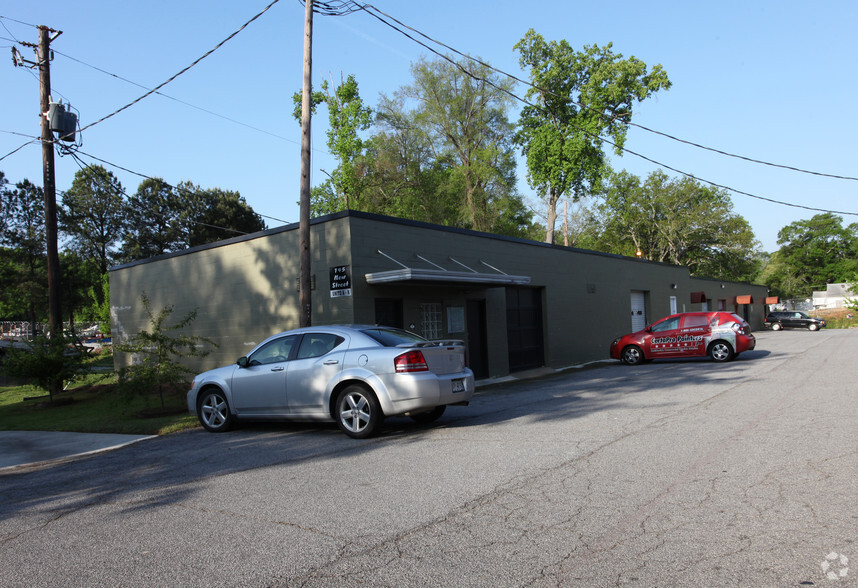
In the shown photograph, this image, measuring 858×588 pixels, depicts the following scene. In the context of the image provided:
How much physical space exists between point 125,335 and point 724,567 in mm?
20604

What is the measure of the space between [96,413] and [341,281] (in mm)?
6066

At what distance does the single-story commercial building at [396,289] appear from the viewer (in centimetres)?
1417

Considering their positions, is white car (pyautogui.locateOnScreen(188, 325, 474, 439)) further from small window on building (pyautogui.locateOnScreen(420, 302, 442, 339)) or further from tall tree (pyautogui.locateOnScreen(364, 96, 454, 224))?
tall tree (pyautogui.locateOnScreen(364, 96, 454, 224))

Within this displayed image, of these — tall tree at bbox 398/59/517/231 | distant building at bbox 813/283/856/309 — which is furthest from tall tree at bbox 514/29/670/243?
distant building at bbox 813/283/856/309

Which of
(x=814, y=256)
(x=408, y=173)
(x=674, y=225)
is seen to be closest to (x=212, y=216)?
(x=408, y=173)

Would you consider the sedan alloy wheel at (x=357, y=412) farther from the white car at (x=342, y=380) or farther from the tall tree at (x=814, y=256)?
the tall tree at (x=814, y=256)

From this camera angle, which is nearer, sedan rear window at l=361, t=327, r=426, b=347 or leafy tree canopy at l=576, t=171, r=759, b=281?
sedan rear window at l=361, t=327, r=426, b=347

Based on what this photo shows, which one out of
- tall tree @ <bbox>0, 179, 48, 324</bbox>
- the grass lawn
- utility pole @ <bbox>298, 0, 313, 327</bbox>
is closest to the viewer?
the grass lawn

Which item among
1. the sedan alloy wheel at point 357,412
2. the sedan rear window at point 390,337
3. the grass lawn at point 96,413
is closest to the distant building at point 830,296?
the grass lawn at point 96,413

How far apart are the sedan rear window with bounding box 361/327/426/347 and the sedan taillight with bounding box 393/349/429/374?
417 mm

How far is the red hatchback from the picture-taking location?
17.7 meters

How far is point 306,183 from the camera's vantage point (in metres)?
12.5

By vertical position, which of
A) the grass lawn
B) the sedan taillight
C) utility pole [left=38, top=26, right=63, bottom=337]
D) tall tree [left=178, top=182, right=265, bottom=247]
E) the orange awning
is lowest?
the grass lawn

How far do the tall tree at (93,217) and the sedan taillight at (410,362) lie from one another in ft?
169
